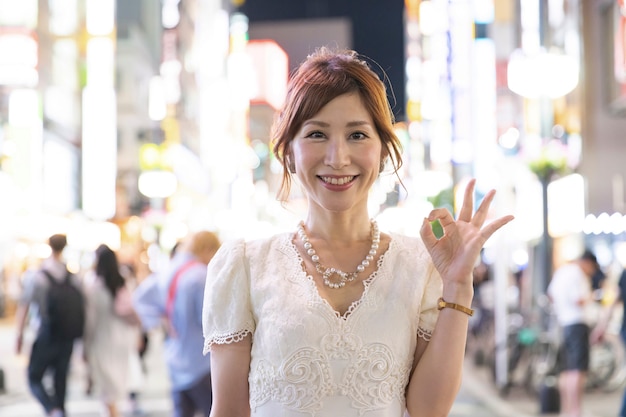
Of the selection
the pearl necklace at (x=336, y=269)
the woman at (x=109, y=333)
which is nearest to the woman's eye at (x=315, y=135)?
the pearl necklace at (x=336, y=269)

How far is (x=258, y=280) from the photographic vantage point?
249 centimetres

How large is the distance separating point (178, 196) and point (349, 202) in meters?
47.9

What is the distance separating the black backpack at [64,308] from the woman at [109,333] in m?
0.34

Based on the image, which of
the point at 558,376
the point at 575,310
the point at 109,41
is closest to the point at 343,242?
the point at 575,310

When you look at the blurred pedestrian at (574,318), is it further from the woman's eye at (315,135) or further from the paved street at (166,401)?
the woman's eye at (315,135)

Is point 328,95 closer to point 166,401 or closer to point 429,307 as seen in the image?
point 429,307

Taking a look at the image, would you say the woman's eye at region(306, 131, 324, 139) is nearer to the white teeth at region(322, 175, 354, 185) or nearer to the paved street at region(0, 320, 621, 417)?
the white teeth at region(322, 175, 354, 185)

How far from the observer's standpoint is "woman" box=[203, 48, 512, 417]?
7.65 feet

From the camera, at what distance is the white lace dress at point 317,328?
2322 millimetres

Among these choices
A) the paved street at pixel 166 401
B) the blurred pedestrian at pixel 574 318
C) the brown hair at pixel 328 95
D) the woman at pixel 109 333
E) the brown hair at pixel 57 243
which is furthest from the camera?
the paved street at pixel 166 401

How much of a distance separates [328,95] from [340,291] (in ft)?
1.56

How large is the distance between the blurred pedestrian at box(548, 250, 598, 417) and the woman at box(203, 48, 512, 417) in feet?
25.2

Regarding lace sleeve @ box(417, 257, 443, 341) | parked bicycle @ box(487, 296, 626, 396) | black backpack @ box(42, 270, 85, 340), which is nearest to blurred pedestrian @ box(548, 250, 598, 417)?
parked bicycle @ box(487, 296, 626, 396)

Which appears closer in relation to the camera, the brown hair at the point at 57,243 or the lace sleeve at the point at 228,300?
the lace sleeve at the point at 228,300
